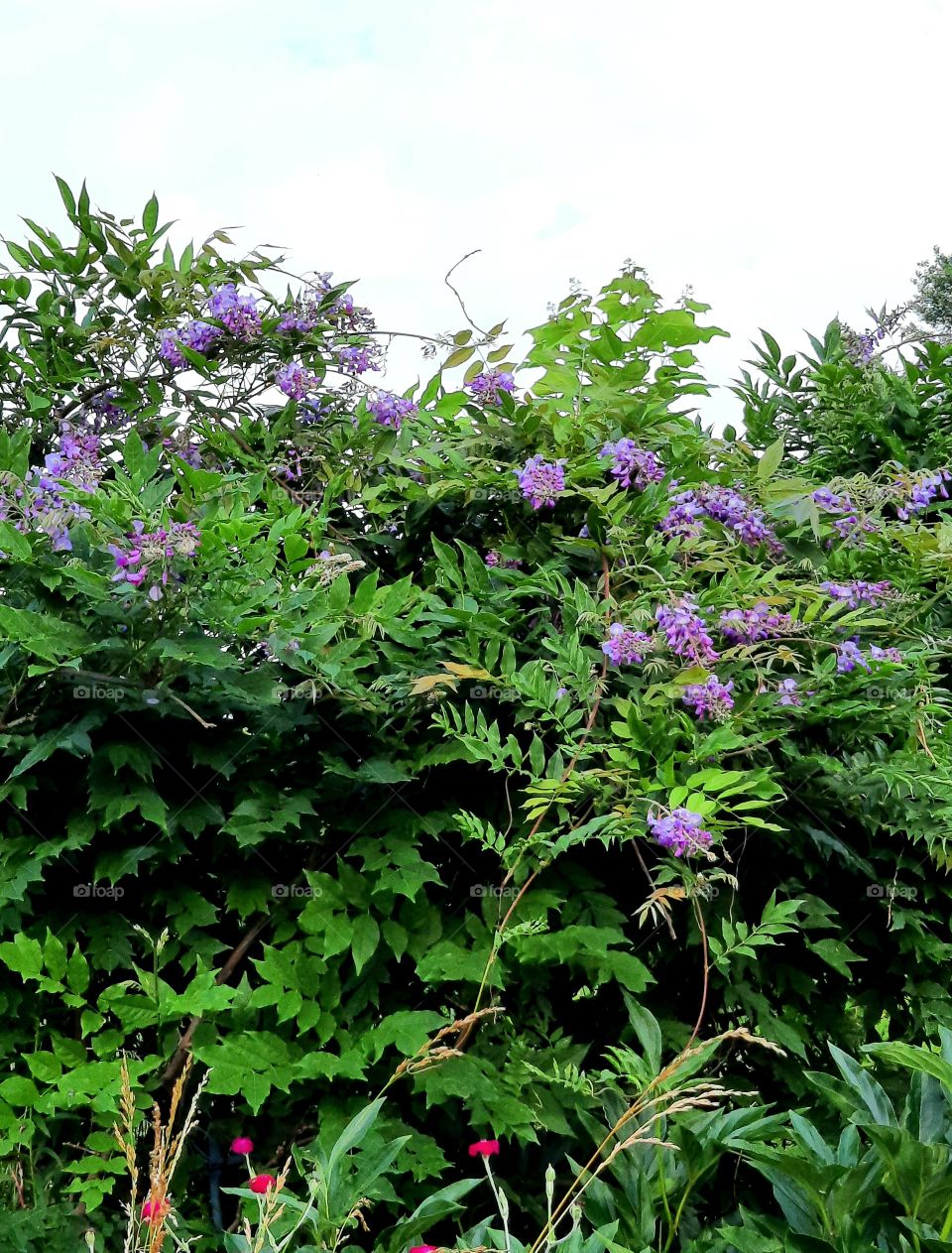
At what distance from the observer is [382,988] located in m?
3.16

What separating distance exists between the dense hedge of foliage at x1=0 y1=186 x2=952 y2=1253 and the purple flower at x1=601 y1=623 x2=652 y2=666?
0.03ft

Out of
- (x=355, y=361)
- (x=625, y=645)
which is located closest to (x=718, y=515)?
(x=625, y=645)

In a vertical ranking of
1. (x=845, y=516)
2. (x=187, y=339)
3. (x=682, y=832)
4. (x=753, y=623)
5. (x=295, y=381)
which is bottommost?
(x=682, y=832)

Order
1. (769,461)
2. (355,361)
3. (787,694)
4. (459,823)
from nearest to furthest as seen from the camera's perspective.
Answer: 1. (459,823)
2. (787,694)
3. (769,461)
4. (355,361)

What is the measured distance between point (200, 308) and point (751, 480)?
6.79 feet

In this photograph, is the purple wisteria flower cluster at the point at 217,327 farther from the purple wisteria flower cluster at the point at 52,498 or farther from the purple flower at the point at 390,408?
the purple wisteria flower cluster at the point at 52,498

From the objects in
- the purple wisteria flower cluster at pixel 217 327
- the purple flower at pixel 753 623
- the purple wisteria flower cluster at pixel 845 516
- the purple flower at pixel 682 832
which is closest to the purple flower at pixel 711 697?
the purple flower at pixel 753 623

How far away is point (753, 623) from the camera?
343 cm

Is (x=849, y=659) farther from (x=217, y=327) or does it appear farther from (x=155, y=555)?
(x=217, y=327)

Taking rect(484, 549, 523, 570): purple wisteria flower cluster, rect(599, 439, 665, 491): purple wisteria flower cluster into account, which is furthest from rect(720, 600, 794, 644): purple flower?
rect(484, 549, 523, 570): purple wisteria flower cluster

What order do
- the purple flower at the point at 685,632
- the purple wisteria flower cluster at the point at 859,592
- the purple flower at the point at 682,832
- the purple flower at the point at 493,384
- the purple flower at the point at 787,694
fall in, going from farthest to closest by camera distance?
the purple flower at the point at 493,384
the purple wisteria flower cluster at the point at 859,592
the purple flower at the point at 787,694
the purple flower at the point at 685,632
the purple flower at the point at 682,832

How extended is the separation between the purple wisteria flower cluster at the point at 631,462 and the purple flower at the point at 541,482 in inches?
6.7

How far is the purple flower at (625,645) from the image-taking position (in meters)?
3.21

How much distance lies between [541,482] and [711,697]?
822 mm
